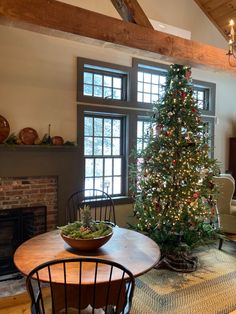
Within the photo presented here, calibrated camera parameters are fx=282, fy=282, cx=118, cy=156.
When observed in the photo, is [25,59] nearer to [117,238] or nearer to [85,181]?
[85,181]

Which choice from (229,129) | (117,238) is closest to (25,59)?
(117,238)

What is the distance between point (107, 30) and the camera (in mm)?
2598

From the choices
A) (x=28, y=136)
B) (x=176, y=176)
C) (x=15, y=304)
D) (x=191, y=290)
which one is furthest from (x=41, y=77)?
(x=191, y=290)

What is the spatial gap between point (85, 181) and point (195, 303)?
2.18m

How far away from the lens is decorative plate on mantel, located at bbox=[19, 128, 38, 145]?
11.4 feet

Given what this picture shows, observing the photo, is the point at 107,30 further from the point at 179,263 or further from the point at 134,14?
the point at 179,263

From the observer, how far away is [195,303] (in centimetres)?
275

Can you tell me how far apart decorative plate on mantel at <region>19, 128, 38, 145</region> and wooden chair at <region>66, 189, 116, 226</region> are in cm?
86

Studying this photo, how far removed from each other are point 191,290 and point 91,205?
1736 mm

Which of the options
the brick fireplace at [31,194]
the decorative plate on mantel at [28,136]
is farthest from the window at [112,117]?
the decorative plate on mantel at [28,136]

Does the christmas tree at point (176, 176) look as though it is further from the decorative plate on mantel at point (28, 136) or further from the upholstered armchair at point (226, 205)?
the decorative plate on mantel at point (28, 136)

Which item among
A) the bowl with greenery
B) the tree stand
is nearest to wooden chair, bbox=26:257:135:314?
the bowl with greenery

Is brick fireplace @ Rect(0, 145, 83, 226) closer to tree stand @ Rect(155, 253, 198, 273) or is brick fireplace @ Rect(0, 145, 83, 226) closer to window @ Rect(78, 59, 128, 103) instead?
window @ Rect(78, 59, 128, 103)

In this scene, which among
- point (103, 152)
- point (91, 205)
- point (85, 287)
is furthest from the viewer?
point (103, 152)
